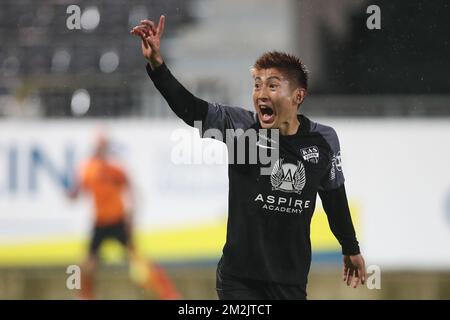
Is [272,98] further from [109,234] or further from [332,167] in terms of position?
[109,234]

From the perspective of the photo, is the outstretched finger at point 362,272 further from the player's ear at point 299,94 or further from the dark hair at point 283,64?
the dark hair at point 283,64

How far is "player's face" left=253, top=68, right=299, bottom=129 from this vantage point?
4.85 metres

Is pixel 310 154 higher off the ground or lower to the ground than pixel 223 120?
lower

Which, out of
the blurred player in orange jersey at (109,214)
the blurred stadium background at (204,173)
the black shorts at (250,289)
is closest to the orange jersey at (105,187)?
the blurred player in orange jersey at (109,214)

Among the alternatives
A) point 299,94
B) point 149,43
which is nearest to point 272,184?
point 299,94

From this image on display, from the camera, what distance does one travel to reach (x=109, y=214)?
10.6 meters

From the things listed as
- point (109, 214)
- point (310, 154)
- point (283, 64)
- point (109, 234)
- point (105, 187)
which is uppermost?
point (283, 64)

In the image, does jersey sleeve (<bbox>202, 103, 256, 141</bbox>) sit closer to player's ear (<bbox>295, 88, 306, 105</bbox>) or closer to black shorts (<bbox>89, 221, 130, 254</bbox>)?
player's ear (<bbox>295, 88, 306, 105</bbox>)

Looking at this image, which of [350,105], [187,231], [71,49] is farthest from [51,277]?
[350,105]

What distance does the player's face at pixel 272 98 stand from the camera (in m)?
4.85

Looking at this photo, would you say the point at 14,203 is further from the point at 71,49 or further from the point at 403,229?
the point at 403,229

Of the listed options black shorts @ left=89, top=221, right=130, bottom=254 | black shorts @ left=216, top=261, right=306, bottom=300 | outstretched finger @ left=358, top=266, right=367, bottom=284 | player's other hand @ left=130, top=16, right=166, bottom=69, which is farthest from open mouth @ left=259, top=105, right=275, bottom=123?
black shorts @ left=89, top=221, right=130, bottom=254

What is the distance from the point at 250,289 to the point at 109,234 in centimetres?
599
